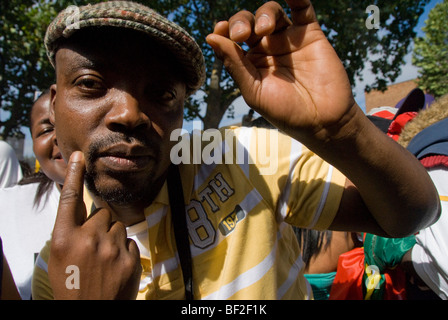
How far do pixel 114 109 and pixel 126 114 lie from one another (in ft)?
0.24

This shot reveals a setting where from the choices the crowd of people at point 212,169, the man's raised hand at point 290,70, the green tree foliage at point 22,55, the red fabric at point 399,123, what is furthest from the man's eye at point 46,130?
the green tree foliage at point 22,55

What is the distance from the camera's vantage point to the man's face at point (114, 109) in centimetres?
126

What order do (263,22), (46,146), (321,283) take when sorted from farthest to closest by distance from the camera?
(321,283), (46,146), (263,22)

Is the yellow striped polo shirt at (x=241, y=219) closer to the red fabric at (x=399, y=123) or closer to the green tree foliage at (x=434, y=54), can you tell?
the red fabric at (x=399, y=123)

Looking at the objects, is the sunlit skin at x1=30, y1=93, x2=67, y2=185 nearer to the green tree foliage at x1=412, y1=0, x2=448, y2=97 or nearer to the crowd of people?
the crowd of people

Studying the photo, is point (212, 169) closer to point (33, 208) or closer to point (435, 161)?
point (435, 161)

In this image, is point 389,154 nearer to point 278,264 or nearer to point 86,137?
point 278,264

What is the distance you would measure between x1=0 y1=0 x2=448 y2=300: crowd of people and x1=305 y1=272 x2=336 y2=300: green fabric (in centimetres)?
104

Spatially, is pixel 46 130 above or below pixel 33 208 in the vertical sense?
above

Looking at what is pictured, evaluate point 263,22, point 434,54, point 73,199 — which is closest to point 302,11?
point 263,22

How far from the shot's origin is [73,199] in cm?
107

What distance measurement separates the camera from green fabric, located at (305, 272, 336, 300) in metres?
2.71

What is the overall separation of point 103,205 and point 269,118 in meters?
0.96
